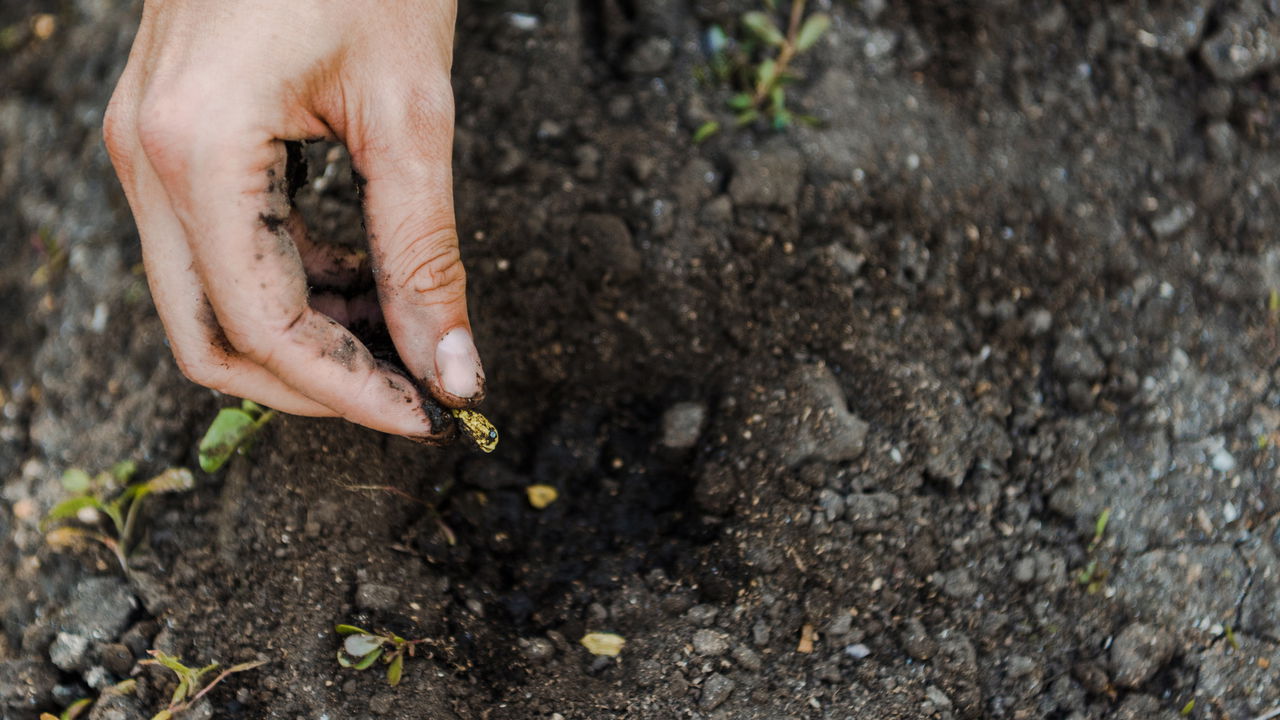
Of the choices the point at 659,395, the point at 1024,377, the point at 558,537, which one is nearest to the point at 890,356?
the point at 1024,377

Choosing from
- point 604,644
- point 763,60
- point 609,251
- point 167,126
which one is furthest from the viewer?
point 763,60

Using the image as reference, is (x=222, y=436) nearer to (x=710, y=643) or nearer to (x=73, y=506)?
(x=73, y=506)

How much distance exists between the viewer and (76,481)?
190 cm

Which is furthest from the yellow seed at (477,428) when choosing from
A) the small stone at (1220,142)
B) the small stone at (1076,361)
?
the small stone at (1220,142)

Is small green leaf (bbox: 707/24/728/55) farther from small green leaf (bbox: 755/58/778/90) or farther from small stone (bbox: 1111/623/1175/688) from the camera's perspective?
small stone (bbox: 1111/623/1175/688)

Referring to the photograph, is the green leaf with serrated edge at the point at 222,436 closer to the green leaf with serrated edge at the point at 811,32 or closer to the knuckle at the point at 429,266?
the knuckle at the point at 429,266

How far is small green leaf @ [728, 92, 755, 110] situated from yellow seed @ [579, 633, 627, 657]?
1.24m

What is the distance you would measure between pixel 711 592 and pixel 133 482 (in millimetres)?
1209

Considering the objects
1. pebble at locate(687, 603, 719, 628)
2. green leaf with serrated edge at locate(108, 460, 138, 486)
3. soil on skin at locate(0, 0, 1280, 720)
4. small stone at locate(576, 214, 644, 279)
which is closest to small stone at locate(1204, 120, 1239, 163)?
soil on skin at locate(0, 0, 1280, 720)

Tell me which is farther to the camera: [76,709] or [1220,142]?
[1220,142]

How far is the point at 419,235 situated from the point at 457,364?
0.22 m

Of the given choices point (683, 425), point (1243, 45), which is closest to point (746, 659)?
point (683, 425)

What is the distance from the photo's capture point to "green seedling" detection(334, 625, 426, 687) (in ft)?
5.43

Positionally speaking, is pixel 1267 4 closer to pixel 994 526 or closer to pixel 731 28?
pixel 731 28
